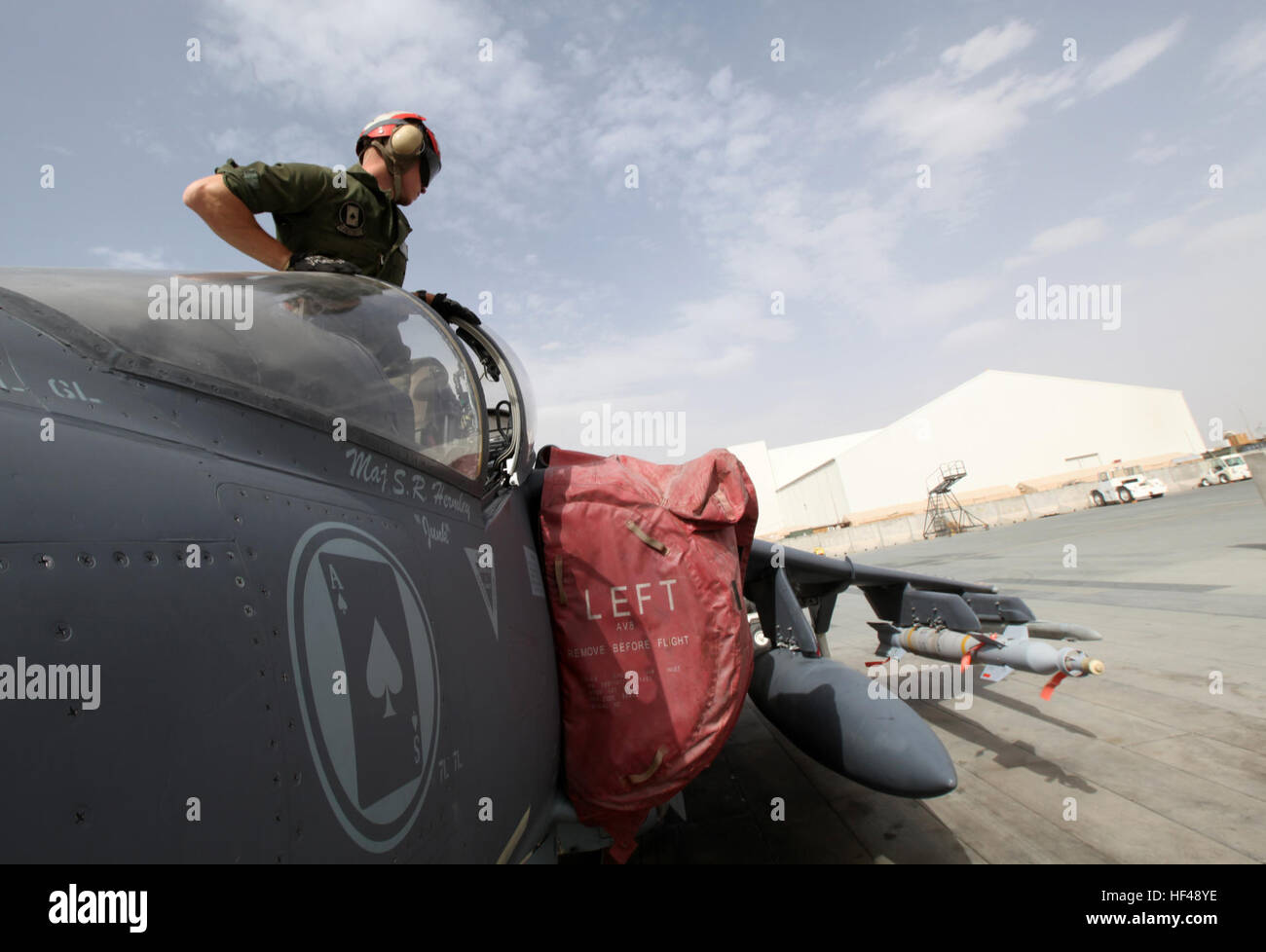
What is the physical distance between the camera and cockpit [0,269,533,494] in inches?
48.7

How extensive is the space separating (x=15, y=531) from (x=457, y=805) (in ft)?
3.45

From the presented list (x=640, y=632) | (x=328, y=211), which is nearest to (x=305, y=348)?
(x=328, y=211)

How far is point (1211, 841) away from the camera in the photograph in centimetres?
315

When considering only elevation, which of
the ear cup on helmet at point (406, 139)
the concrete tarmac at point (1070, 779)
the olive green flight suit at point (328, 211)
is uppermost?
the ear cup on helmet at point (406, 139)

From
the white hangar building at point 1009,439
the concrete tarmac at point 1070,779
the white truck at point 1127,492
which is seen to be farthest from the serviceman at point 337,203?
the white hangar building at point 1009,439

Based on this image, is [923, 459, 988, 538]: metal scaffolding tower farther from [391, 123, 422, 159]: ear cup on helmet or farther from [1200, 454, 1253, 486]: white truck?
[391, 123, 422, 159]: ear cup on helmet

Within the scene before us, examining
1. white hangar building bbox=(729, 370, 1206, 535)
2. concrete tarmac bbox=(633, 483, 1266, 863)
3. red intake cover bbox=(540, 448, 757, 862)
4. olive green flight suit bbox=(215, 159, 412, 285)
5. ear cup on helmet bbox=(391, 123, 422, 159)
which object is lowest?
concrete tarmac bbox=(633, 483, 1266, 863)

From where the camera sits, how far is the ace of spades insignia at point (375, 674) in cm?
117

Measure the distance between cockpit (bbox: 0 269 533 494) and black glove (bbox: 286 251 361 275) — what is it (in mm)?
323

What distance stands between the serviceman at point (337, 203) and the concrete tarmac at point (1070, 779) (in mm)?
3647

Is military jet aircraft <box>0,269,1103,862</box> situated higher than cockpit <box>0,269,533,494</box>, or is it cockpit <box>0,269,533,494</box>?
cockpit <box>0,269,533,494</box>

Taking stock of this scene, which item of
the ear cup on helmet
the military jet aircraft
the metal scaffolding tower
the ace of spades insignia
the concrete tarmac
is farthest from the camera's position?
the metal scaffolding tower

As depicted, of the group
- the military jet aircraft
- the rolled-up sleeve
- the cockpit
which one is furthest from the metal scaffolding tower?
the military jet aircraft

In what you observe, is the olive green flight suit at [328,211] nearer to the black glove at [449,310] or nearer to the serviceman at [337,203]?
the serviceman at [337,203]
